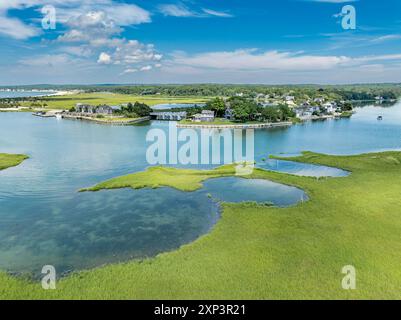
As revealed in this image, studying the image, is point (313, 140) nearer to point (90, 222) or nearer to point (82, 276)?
point (90, 222)

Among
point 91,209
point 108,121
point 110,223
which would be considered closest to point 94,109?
point 108,121

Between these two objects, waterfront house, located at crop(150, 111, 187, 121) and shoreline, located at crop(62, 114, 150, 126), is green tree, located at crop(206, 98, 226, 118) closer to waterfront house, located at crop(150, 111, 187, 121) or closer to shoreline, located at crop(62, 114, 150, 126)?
waterfront house, located at crop(150, 111, 187, 121)

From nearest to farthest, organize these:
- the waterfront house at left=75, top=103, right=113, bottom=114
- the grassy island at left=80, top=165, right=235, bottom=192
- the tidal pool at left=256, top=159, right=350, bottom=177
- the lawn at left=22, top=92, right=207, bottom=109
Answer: the grassy island at left=80, top=165, right=235, bottom=192
the tidal pool at left=256, top=159, right=350, bottom=177
the waterfront house at left=75, top=103, right=113, bottom=114
the lawn at left=22, top=92, right=207, bottom=109

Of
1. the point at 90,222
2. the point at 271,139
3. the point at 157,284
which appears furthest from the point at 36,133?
the point at 157,284

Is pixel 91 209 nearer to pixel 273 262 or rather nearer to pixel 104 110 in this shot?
pixel 273 262

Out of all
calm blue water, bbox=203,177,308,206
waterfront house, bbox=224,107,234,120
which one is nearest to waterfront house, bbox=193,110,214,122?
waterfront house, bbox=224,107,234,120
